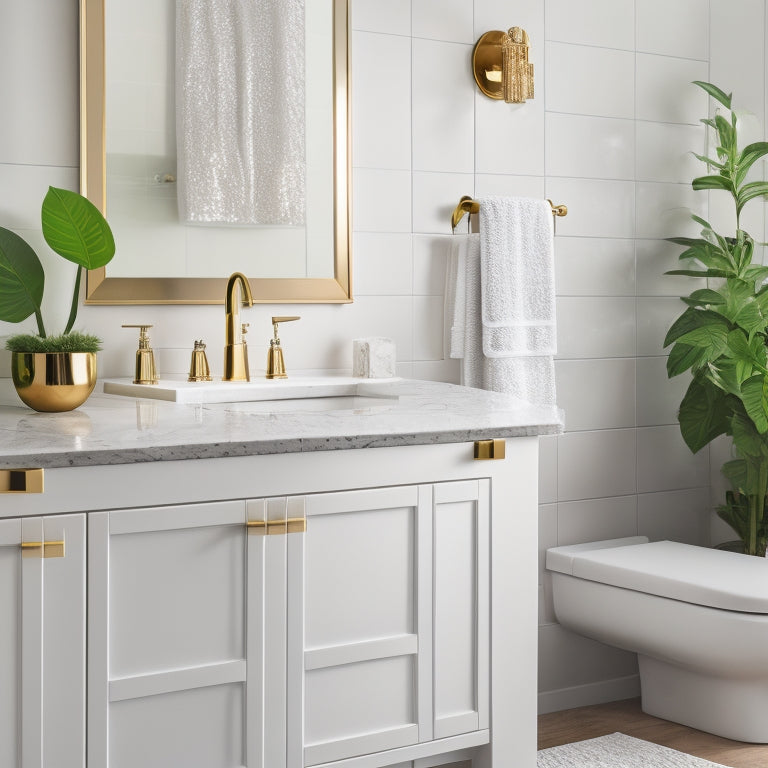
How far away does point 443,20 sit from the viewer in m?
2.30

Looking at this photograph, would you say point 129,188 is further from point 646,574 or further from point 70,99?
point 646,574

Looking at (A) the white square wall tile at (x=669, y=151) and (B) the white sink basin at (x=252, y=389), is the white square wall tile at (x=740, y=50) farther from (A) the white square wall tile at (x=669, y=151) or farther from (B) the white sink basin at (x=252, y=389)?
(B) the white sink basin at (x=252, y=389)

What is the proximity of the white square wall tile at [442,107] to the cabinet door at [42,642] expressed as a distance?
1344mm

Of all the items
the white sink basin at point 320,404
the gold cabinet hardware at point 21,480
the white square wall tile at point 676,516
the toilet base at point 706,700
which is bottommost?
the toilet base at point 706,700

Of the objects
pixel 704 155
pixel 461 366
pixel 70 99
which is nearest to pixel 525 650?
pixel 461 366

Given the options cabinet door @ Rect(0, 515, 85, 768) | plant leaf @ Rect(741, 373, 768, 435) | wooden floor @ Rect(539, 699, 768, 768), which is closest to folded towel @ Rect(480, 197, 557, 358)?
A: plant leaf @ Rect(741, 373, 768, 435)

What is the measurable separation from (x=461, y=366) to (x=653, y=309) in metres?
0.65

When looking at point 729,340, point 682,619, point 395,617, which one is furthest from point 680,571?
point 395,617

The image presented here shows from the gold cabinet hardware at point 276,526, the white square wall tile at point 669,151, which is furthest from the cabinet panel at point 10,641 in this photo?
the white square wall tile at point 669,151

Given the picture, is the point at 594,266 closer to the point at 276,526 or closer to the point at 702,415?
the point at 702,415

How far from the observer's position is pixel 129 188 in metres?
2.00

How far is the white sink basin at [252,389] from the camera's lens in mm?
1833

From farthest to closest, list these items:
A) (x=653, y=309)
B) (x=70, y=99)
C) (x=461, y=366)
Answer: (x=653, y=309) < (x=461, y=366) < (x=70, y=99)

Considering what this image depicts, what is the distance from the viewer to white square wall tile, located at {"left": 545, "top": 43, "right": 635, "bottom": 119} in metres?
2.45
